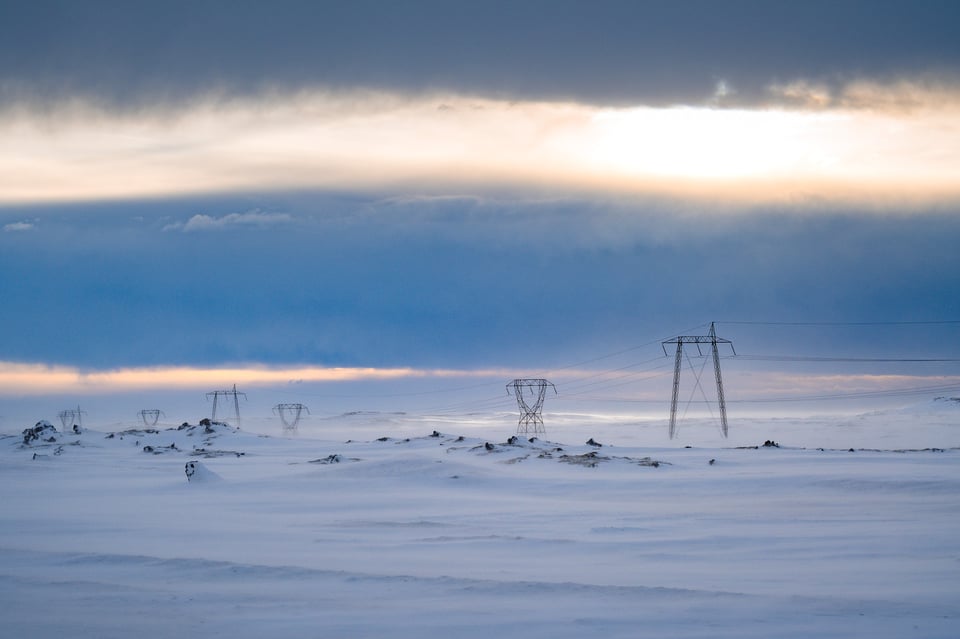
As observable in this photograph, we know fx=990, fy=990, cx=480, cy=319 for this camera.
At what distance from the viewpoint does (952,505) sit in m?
37.3

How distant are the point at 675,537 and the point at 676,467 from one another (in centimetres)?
2749

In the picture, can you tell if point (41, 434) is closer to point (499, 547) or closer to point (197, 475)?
point (197, 475)

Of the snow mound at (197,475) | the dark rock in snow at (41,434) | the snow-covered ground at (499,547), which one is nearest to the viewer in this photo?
the snow-covered ground at (499,547)

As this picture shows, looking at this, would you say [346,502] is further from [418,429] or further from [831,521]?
[418,429]

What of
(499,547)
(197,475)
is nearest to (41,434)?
(197,475)

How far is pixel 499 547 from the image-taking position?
89.0 feet

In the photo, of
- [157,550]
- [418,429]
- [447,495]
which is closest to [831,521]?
[447,495]

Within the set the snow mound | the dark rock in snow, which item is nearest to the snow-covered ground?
the snow mound

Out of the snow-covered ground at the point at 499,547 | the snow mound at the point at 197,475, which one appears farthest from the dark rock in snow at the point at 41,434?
the snow mound at the point at 197,475

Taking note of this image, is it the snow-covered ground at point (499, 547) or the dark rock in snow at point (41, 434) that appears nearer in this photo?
the snow-covered ground at point (499, 547)

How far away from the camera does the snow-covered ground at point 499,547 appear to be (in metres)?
17.4

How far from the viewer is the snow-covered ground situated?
17.4 meters

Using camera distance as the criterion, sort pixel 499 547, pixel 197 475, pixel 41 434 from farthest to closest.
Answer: pixel 41 434
pixel 197 475
pixel 499 547

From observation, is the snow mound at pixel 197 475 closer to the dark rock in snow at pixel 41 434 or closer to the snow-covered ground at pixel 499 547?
the snow-covered ground at pixel 499 547
